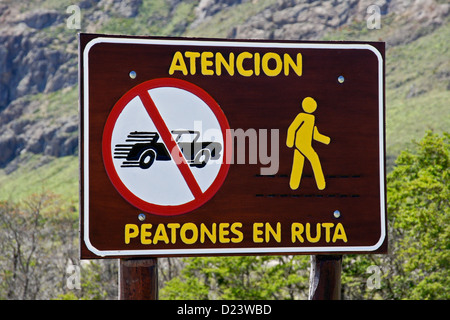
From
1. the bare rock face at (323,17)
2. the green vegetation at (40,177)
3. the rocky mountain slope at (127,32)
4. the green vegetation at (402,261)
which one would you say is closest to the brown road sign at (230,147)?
the green vegetation at (402,261)

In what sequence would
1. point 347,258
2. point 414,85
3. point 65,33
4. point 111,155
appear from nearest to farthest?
point 111,155 < point 347,258 < point 414,85 < point 65,33

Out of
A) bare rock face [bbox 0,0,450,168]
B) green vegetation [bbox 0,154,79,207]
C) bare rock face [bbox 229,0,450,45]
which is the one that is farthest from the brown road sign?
bare rock face [bbox 229,0,450,45]

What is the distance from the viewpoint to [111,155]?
3713mm

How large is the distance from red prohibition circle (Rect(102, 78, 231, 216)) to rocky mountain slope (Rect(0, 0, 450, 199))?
5374cm

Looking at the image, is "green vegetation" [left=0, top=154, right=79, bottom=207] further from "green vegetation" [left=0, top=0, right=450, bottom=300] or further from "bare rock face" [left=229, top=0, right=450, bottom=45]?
"green vegetation" [left=0, top=0, right=450, bottom=300]

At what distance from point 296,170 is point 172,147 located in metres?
0.74

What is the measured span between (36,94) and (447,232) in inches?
3008

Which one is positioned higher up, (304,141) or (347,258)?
(304,141)

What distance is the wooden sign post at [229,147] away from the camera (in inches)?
146

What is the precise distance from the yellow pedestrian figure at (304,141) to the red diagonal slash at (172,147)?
0.57 meters

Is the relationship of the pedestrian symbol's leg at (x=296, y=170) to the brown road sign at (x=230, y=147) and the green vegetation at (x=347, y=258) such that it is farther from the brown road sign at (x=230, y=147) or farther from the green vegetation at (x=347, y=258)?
the green vegetation at (x=347, y=258)

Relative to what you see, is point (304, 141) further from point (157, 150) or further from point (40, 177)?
point (40, 177)

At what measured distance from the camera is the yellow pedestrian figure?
3881 mm

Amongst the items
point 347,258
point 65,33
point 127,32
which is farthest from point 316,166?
point 65,33
